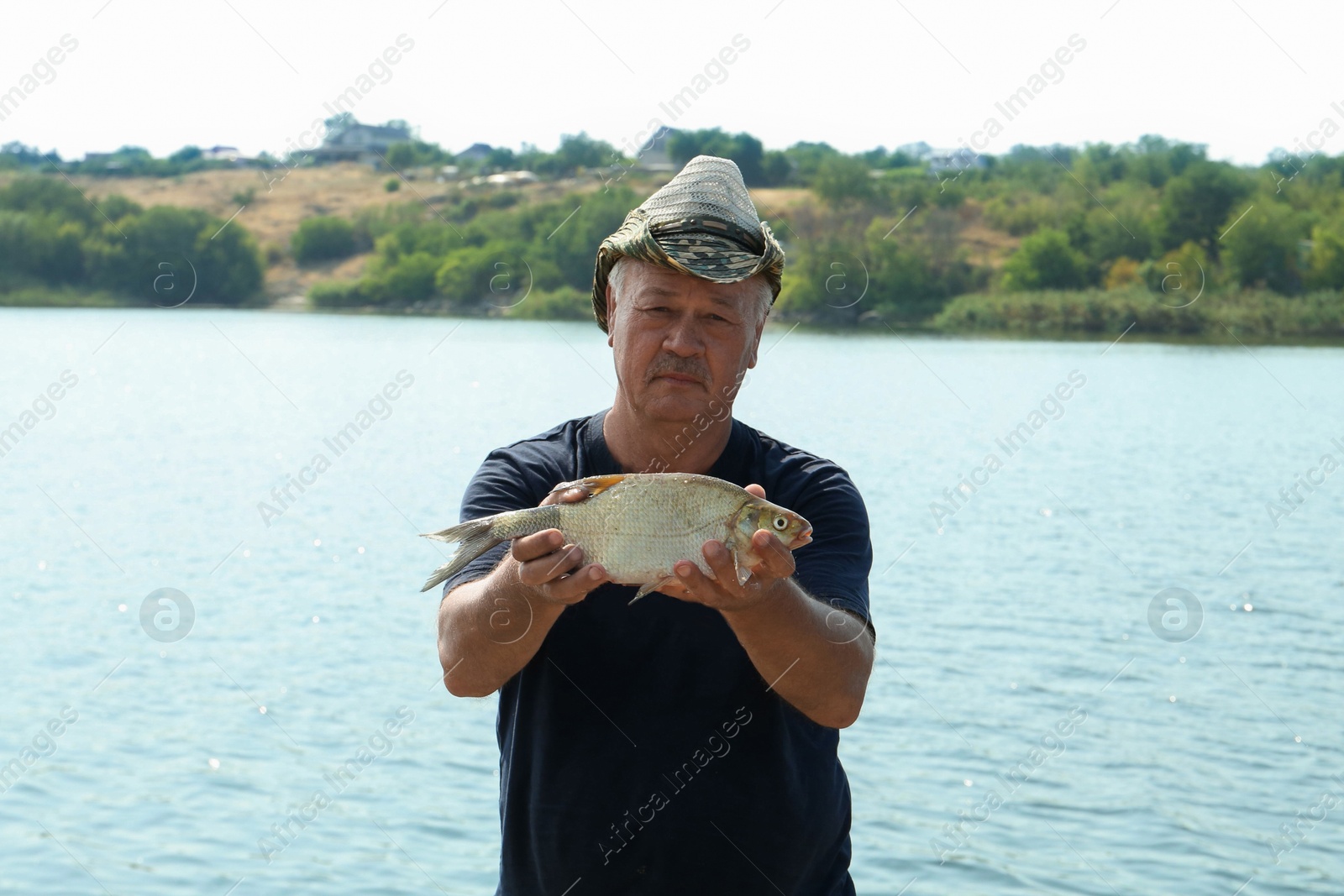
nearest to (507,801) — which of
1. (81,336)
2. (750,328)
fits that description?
(750,328)

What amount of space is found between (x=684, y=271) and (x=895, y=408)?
122ft

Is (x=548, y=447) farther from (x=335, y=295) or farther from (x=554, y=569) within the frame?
(x=335, y=295)

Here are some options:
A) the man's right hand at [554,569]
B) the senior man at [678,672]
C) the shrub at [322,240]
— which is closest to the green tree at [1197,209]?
the shrub at [322,240]

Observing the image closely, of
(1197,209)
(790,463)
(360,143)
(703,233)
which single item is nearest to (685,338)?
(703,233)

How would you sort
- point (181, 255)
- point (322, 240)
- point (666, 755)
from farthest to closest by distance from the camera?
point (322, 240) < point (181, 255) < point (666, 755)

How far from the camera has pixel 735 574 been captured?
9.11 feet

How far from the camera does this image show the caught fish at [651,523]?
2873mm

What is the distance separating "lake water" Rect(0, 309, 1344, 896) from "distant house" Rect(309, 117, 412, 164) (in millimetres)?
81853

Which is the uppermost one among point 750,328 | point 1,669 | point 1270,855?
point 750,328

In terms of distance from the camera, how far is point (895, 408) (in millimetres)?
39781

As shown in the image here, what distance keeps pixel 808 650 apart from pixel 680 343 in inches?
32.4

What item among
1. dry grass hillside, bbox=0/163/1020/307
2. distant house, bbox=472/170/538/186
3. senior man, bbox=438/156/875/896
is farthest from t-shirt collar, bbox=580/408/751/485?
distant house, bbox=472/170/538/186

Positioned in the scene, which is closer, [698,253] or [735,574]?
[735,574]

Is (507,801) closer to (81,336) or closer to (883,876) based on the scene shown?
(883,876)
